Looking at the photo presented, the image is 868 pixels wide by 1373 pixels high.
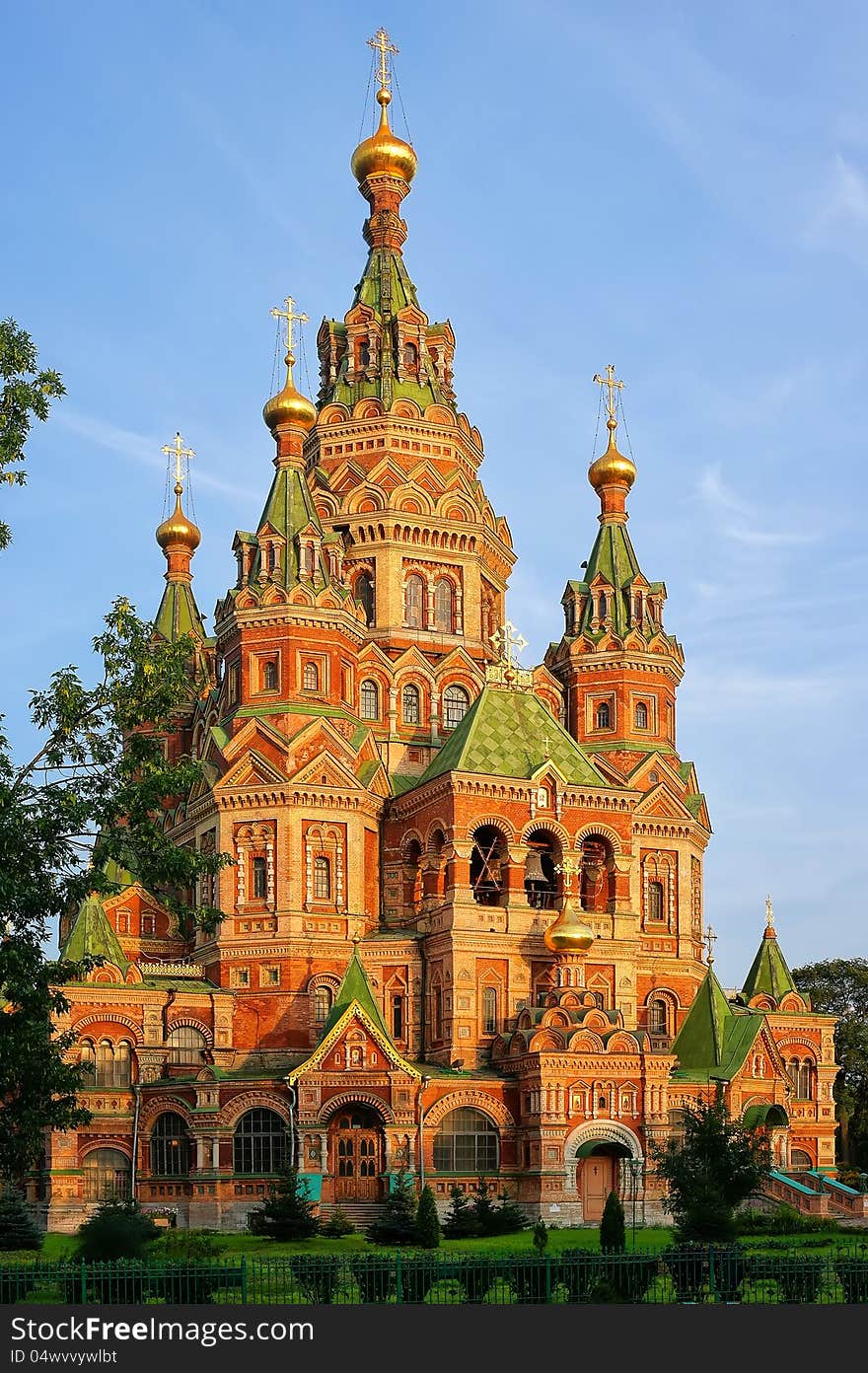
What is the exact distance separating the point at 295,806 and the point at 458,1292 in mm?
23388

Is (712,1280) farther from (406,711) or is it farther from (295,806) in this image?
(406,711)

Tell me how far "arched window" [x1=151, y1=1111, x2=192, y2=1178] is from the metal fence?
19172 millimetres

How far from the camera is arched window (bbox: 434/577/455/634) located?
5544 cm

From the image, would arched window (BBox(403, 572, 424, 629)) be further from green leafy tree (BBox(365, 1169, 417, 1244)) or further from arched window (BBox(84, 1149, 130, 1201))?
green leafy tree (BBox(365, 1169, 417, 1244))

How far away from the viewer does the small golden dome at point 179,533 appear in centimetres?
6100

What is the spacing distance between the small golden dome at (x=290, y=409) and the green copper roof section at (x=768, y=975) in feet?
Answer: 67.4

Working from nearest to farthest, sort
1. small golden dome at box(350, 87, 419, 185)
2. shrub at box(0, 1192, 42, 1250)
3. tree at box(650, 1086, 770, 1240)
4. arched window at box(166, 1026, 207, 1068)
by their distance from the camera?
tree at box(650, 1086, 770, 1240)
shrub at box(0, 1192, 42, 1250)
arched window at box(166, 1026, 207, 1068)
small golden dome at box(350, 87, 419, 185)

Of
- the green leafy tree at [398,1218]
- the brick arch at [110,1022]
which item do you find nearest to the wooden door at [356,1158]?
the green leafy tree at [398,1218]

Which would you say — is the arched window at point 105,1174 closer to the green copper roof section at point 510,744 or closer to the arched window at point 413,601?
the green copper roof section at point 510,744

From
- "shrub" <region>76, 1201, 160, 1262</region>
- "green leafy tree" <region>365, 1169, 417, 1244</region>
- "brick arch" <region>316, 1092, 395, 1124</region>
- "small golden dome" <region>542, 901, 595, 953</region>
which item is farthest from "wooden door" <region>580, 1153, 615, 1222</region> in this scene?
"shrub" <region>76, 1201, 160, 1262</region>

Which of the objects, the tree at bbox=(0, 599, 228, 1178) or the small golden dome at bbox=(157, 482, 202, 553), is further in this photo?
the small golden dome at bbox=(157, 482, 202, 553)

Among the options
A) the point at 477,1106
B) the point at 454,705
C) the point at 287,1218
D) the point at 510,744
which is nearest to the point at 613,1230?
the point at 287,1218

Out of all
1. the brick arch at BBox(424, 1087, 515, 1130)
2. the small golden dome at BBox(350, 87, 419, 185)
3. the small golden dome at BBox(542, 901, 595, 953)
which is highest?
the small golden dome at BBox(350, 87, 419, 185)

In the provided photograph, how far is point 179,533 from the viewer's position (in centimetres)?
6097
